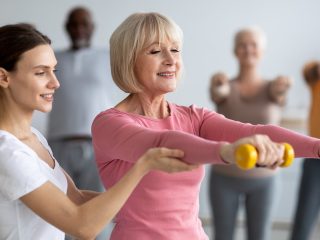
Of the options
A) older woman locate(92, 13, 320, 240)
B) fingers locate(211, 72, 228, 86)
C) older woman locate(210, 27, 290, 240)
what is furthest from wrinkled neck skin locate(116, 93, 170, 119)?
fingers locate(211, 72, 228, 86)

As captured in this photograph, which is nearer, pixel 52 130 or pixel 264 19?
pixel 52 130

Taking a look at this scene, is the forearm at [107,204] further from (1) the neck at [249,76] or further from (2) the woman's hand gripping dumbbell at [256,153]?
(1) the neck at [249,76]

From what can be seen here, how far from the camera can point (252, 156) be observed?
3.18 feet

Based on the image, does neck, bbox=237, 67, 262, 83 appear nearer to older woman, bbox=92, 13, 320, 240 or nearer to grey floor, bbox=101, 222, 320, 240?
grey floor, bbox=101, 222, 320, 240

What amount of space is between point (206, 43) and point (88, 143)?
5.30 feet

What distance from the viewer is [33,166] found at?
124 centimetres

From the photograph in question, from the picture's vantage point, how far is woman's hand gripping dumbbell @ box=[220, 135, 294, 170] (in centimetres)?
97

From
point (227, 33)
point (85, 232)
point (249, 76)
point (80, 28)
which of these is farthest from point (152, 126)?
point (227, 33)

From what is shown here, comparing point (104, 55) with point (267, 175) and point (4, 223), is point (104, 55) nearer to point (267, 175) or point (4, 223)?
point (267, 175)

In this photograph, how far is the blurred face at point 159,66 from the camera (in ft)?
4.48

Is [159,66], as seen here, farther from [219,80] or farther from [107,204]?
[219,80]

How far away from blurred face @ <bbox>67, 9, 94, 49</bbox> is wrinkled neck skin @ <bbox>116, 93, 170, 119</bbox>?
1.94 metres

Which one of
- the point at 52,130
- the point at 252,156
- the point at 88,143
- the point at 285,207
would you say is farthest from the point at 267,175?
the point at 252,156

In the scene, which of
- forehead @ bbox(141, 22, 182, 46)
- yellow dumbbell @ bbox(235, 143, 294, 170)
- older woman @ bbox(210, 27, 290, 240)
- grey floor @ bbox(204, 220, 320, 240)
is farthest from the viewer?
grey floor @ bbox(204, 220, 320, 240)
